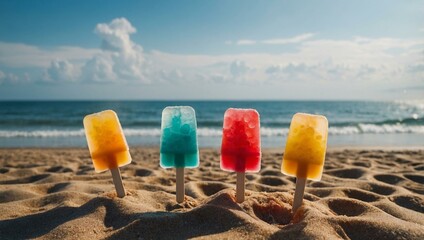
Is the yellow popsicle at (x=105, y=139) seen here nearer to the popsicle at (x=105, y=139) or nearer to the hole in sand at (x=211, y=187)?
the popsicle at (x=105, y=139)

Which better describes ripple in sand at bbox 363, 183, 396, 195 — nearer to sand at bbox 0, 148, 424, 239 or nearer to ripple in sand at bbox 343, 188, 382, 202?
sand at bbox 0, 148, 424, 239

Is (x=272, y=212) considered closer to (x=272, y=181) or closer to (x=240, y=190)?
(x=240, y=190)

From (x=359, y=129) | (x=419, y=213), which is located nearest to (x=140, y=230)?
(x=419, y=213)

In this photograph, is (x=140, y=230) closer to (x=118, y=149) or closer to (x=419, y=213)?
(x=118, y=149)

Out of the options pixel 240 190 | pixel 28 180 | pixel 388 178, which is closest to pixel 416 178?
pixel 388 178

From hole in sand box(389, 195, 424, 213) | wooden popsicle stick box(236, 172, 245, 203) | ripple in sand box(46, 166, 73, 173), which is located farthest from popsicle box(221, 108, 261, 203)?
ripple in sand box(46, 166, 73, 173)

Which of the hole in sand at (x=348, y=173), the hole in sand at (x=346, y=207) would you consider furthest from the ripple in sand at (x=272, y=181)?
the hole in sand at (x=346, y=207)
